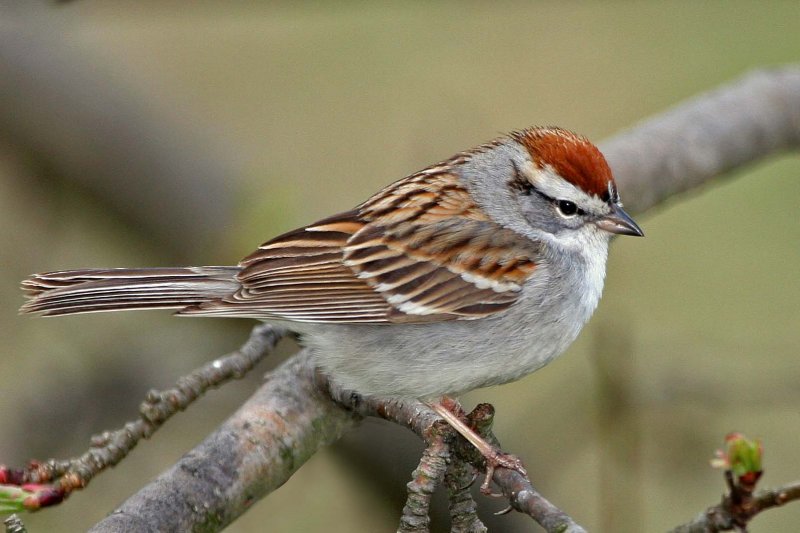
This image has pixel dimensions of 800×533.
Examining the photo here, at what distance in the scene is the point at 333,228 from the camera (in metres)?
3.67

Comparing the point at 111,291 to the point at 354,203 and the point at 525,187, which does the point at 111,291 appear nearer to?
the point at 525,187

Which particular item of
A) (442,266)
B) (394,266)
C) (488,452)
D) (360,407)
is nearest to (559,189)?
(442,266)

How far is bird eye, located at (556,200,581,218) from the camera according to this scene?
11.8 ft

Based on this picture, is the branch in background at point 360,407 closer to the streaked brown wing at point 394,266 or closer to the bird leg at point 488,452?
the bird leg at point 488,452

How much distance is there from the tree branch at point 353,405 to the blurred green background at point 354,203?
0.47 meters

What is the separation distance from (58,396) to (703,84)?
5603 millimetres

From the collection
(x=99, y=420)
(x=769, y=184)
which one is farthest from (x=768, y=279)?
(x=99, y=420)

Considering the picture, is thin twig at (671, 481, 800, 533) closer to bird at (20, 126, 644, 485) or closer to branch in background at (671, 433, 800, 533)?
branch in background at (671, 433, 800, 533)

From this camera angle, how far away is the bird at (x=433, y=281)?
10.9ft

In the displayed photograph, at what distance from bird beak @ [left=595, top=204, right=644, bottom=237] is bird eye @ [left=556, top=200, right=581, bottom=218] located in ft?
0.29

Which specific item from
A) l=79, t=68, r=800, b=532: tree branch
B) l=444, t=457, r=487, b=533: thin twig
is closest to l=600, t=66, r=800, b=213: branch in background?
l=79, t=68, r=800, b=532: tree branch

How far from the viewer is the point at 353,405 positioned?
3.33 m

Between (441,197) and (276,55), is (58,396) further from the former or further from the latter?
(276,55)

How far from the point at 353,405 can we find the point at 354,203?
9.67 ft
